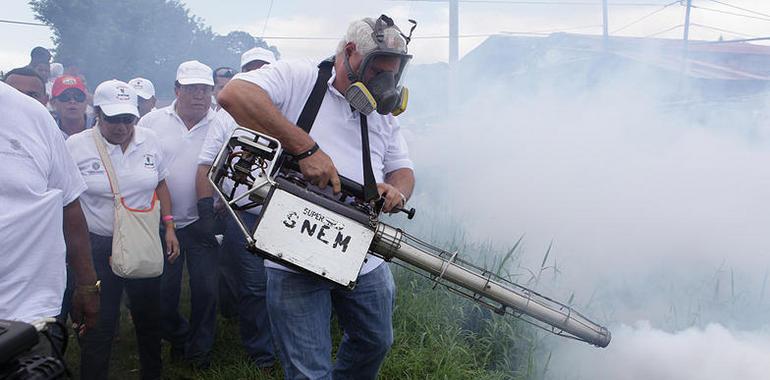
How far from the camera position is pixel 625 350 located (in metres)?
3.85

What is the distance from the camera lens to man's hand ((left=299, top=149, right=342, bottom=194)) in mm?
2148

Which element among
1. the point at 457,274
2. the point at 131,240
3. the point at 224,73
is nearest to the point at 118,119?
the point at 131,240

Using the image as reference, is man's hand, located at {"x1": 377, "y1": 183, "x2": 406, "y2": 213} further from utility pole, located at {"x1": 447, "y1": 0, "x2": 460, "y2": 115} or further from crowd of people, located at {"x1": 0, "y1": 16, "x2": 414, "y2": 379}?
utility pole, located at {"x1": 447, "y1": 0, "x2": 460, "y2": 115}

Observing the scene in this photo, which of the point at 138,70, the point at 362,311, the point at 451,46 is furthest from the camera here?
the point at 138,70

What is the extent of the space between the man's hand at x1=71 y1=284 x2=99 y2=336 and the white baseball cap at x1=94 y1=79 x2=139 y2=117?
1.27m

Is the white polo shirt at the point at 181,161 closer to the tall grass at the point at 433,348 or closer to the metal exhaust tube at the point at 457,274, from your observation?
the tall grass at the point at 433,348

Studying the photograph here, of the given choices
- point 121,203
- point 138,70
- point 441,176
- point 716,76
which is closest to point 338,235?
point 121,203

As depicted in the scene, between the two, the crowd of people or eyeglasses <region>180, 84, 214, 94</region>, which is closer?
the crowd of people

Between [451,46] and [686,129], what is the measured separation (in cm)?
495

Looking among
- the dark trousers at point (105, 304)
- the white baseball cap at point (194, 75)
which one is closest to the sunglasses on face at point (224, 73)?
the white baseball cap at point (194, 75)

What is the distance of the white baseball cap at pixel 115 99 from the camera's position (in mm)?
3260

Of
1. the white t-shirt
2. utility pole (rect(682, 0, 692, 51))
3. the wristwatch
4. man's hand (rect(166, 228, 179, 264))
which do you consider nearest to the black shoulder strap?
the white t-shirt

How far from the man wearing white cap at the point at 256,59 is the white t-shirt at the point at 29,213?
9.40 feet

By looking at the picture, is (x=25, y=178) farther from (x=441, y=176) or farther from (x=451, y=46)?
(x=451, y=46)
